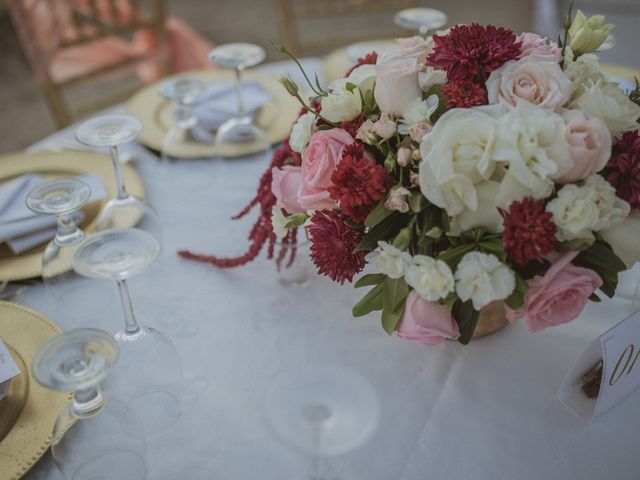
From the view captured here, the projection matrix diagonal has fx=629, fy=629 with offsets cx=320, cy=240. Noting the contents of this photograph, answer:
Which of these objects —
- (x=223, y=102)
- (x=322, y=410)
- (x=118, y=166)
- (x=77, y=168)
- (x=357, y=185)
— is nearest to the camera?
(x=322, y=410)

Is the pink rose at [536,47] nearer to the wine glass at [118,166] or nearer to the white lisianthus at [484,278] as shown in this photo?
the white lisianthus at [484,278]

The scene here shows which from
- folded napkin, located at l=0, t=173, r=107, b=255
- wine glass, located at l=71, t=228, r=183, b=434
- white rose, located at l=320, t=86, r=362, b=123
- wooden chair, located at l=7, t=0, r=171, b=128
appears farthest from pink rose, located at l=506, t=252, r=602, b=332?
wooden chair, located at l=7, t=0, r=171, b=128

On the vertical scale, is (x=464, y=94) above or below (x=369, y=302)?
Answer: above

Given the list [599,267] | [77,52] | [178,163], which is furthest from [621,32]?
[599,267]

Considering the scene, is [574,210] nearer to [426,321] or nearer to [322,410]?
[426,321]

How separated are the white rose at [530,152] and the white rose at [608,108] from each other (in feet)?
0.22

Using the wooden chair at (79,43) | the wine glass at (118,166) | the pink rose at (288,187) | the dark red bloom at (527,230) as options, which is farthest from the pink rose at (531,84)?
the wooden chair at (79,43)

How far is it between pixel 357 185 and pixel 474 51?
0.17 metres

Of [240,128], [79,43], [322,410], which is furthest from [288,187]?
[79,43]

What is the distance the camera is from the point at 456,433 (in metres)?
0.66

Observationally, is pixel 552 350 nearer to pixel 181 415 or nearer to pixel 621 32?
pixel 181 415

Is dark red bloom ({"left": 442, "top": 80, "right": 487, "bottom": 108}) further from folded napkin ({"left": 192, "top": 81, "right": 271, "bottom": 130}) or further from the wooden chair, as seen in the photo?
the wooden chair

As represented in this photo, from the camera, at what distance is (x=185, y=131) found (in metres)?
1.15

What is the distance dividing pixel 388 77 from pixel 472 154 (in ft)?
0.41
